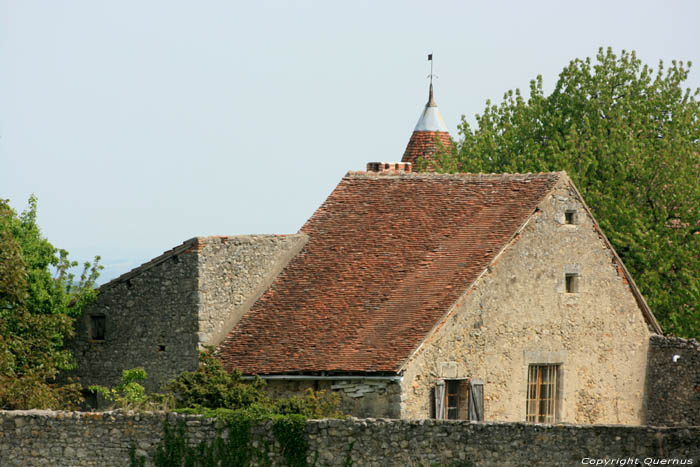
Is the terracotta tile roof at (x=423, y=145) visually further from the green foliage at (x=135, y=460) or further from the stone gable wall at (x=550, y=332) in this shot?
the green foliage at (x=135, y=460)

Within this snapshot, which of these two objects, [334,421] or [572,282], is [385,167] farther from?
[334,421]

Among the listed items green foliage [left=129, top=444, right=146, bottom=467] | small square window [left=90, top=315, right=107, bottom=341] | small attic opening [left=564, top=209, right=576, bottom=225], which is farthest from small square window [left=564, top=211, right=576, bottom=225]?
green foliage [left=129, top=444, right=146, bottom=467]

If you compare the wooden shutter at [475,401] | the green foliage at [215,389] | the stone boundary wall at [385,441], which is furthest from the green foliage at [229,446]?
the wooden shutter at [475,401]

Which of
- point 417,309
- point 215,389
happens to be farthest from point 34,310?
point 417,309

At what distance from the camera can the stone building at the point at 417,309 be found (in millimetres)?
24703

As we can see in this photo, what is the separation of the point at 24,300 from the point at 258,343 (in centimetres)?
479

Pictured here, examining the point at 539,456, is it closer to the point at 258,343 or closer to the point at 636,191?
the point at 258,343

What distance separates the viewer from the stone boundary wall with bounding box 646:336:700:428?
2820cm

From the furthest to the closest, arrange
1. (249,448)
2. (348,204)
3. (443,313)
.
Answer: (348,204) < (443,313) < (249,448)

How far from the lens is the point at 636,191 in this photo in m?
34.9

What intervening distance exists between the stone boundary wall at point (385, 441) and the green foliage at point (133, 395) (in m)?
0.95

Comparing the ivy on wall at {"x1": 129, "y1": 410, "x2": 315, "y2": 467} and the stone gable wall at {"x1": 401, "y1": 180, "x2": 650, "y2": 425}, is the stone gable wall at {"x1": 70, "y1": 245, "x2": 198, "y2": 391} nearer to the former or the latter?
the ivy on wall at {"x1": 129, "y1": 410, "x2": 315, "y2": 467}

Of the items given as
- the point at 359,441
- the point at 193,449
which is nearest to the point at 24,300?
the point at 193,449

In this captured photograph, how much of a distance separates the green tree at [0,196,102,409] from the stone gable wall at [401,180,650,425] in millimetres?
7308
